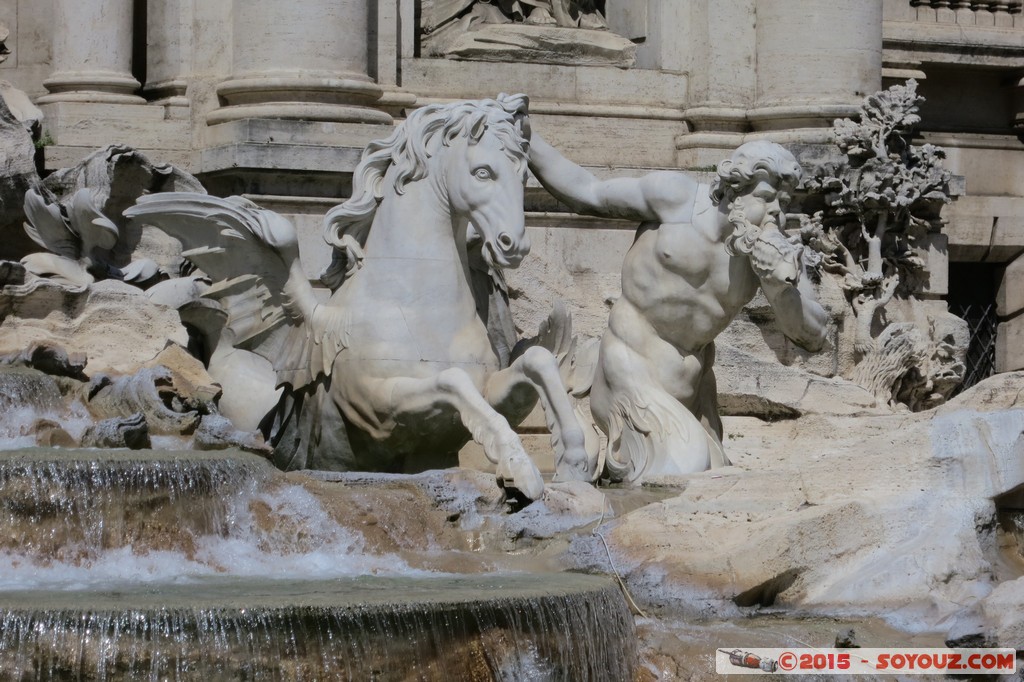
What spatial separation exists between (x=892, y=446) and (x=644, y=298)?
5.48ft

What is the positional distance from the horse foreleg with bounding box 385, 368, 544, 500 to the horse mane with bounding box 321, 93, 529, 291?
2.59 feet

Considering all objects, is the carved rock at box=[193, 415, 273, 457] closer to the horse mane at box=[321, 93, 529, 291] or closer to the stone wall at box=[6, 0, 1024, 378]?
the horse mane at box=[321, 93, 529, 291]

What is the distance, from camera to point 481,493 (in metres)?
9.27

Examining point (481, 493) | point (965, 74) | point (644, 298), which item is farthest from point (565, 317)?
point (965, 74)

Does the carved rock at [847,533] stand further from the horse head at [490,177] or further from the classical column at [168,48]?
the classical column at [168,48]

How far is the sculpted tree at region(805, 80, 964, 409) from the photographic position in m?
13.8

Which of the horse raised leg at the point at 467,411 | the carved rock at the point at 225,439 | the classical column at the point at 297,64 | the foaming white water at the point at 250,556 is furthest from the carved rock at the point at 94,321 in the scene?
the foaming white water at the point at 250,556

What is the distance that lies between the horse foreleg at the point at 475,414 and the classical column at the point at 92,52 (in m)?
4.12

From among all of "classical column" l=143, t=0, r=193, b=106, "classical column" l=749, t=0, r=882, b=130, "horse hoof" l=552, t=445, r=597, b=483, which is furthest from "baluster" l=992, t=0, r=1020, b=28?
"horse hoof" l=552, t=445, r=597, b=483

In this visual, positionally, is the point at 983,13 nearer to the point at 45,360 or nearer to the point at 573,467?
the point at 573,467

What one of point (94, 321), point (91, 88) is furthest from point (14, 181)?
point (91, 88)

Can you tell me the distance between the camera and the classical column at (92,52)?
44.2ft

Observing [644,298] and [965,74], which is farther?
[965,74]

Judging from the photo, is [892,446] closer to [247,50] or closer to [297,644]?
[297,644]
